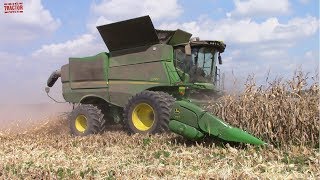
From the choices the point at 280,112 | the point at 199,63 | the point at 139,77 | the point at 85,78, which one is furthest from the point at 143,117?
the point at 280,112

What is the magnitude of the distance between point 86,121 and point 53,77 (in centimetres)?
204

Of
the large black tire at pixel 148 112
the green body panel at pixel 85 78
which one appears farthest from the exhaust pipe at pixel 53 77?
the large black tire at pixel 148 112

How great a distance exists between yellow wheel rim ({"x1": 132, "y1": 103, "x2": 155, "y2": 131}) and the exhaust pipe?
10.5 ft

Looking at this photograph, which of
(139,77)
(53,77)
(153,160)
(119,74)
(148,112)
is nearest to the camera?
(153,160)

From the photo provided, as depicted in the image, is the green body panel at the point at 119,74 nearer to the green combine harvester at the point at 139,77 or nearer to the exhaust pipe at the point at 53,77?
the green combine harvester at the point at 139,77

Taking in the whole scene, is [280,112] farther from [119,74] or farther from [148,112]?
[119,74]

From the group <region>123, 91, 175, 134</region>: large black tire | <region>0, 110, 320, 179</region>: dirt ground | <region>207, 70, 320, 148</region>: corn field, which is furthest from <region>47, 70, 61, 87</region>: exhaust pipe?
<region>207, 70, 320, 148</region>: corn field

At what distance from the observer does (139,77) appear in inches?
352

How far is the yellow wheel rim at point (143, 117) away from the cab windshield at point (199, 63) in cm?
109

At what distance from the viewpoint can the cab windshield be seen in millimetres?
8859

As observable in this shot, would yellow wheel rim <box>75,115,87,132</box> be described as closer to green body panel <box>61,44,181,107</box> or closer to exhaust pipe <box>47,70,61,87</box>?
green body panel <box>61,44,181,107</box>

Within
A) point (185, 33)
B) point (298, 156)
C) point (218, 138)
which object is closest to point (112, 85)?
point (185, 33)

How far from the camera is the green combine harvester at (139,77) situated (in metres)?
8.38

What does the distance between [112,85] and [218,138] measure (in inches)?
152
